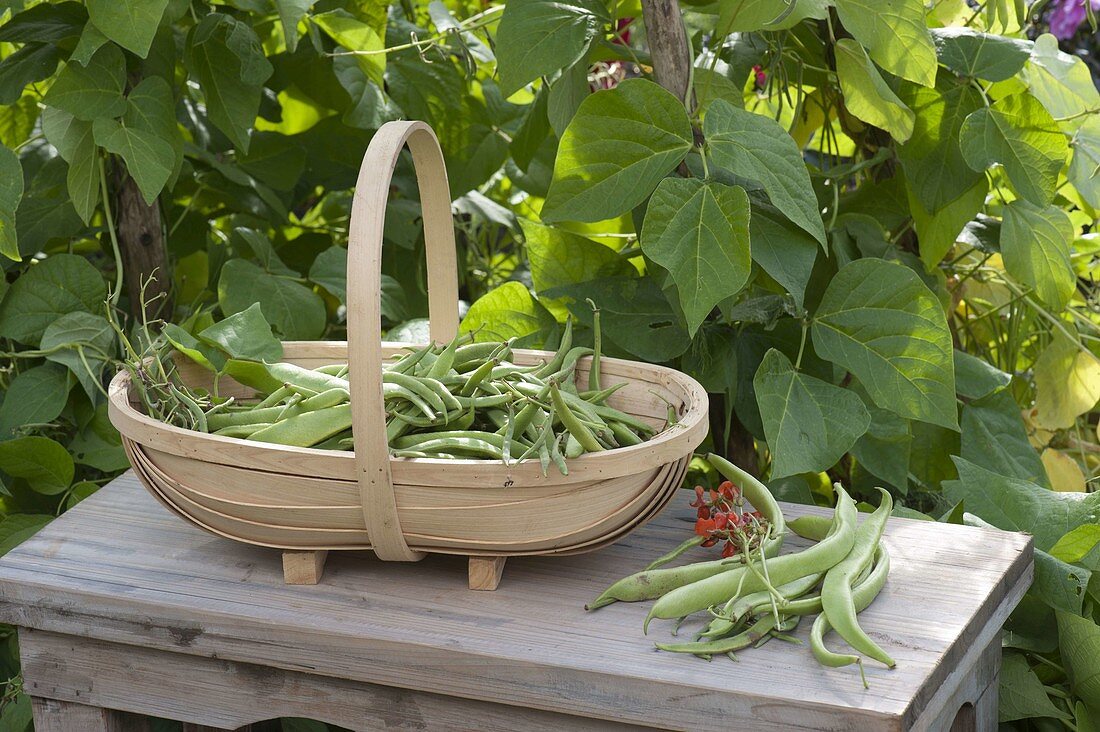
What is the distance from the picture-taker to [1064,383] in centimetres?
138

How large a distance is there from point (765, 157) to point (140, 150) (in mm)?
644

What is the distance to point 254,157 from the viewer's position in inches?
60.1

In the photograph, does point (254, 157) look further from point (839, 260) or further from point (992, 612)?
point (992, 612)

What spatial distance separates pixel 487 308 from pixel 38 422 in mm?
503

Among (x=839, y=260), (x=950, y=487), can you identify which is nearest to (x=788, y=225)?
(x=839, y=260)

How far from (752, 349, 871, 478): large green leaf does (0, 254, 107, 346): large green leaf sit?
76 centimetres

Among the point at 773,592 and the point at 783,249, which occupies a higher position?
the point at 783,249

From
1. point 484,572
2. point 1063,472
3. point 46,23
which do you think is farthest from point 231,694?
point 1063,472

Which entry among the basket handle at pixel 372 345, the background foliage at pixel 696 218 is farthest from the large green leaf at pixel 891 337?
the basket handle at pixel 372 345

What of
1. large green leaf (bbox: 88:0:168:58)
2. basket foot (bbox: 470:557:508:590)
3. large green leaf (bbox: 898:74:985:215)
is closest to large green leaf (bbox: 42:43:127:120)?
large green leaf (bbox: 88:0:168:58)

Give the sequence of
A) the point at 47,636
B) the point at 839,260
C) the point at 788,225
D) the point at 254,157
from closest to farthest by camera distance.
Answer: the point at 47,636 < the point at 788,225 < the point at 839,260 < the point at 254,157

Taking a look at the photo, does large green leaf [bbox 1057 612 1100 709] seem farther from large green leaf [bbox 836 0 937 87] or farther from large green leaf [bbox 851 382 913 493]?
large green leaf [bbox 836 0 937 87]

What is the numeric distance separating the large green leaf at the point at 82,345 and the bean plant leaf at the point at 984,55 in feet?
3.13

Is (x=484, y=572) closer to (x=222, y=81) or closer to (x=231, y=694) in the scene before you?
(x=231, y=694)
